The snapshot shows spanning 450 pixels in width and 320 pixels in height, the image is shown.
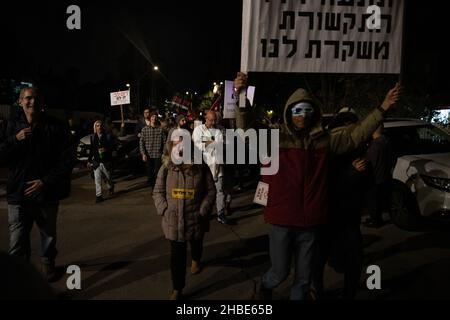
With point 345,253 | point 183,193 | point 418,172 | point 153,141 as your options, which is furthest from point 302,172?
point 153,141

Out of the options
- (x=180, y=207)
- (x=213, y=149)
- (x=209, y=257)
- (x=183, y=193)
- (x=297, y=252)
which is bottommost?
(x=209, y=257)

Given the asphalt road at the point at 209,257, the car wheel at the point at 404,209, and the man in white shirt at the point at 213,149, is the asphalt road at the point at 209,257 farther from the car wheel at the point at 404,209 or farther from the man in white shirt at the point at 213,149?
the man in white shirt at the point at 213,149

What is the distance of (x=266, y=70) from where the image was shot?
4082 millimetres

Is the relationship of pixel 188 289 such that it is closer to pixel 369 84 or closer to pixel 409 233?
pixel 409 233

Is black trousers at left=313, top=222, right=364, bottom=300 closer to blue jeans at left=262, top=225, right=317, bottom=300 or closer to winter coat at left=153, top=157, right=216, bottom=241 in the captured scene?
blue jeans at left=262, top=225, right=317, bottom=300

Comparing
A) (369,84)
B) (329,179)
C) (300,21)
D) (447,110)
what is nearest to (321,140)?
(329,179)

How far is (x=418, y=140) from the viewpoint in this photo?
8.06m

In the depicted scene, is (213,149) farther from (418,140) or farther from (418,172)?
(418,140)

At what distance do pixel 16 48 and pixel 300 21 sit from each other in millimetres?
44173

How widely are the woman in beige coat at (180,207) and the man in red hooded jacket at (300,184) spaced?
1.00 m

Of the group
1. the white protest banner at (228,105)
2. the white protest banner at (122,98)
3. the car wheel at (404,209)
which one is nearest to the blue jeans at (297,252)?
the car wheel at (404,209)

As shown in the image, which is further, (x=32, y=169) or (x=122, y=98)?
(x=122, y=98)

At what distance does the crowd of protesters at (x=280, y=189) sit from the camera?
11.5 feet

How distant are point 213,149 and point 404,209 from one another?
132 inches
